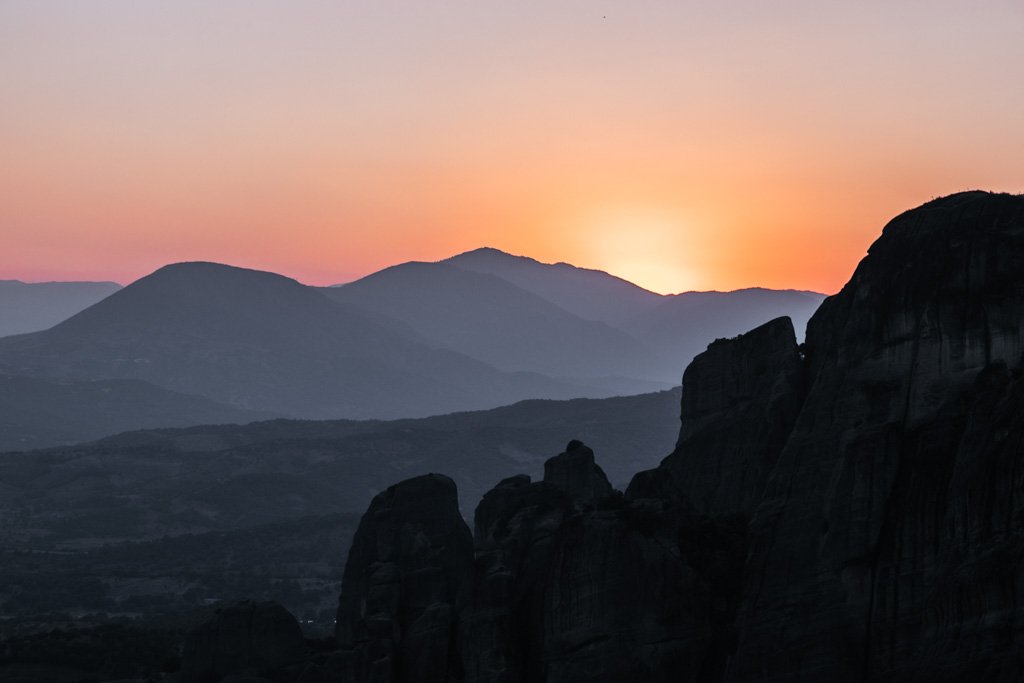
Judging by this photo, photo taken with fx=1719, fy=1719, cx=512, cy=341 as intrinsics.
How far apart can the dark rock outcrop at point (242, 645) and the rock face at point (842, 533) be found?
15.6m

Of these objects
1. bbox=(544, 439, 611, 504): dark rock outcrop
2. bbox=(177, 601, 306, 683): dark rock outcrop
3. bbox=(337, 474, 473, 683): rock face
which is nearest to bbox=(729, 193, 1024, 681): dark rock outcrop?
bbox=(337, 474, 473, 683): rock face

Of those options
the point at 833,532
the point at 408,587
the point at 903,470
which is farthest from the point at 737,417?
the point at 408,587

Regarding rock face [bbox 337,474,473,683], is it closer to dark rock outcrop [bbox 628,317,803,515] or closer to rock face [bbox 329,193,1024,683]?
rock face [bbox 329,193,1024,683]

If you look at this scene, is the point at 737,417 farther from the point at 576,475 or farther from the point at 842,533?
the point at 576,475

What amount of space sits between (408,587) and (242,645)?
10676 millimetres

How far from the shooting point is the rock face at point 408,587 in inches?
2867

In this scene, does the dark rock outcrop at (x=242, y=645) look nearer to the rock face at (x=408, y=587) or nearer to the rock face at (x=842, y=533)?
the rock face at (x=408, y=587)

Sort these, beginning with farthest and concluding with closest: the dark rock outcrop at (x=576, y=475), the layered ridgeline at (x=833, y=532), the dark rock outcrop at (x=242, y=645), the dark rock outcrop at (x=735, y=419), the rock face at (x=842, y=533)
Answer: the dark rock outcrop at (x=576, y=475) → the dark rock outcrop at (x=242, y=645) → the dark rock outcrop at (x=735, y=419) → the layered ridgeline at (x=833, y=532) → the rock face at (x=842, y=533)

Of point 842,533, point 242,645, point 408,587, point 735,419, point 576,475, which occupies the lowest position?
point 242,645

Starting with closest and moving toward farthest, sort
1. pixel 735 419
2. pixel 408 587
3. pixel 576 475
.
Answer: pixel 735 419 → pixel 408 587 → pixel 576 475

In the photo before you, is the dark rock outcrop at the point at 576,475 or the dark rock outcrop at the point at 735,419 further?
the dark rock outcrop at the point at 576,475

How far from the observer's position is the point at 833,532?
182 feet

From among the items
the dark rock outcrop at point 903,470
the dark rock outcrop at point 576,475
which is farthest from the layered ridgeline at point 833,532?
the dark rock outcrop at point 576,475

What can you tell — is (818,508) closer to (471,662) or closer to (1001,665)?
(1001,665)
